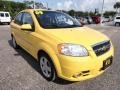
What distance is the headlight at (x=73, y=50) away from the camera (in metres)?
3.79

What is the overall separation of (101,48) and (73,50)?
26.6 inches

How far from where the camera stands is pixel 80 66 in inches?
147

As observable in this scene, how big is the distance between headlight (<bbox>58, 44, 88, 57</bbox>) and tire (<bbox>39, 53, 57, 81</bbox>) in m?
0.45

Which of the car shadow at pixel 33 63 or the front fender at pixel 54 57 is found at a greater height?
the front fender at pixel 54 57

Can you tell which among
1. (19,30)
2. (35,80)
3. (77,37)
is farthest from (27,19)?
(77,37)

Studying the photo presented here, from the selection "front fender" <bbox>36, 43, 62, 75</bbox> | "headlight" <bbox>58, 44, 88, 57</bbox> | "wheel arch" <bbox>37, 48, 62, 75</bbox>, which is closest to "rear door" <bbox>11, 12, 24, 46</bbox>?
"front fender" <bbox>36, 43, 62, 75</bbox>

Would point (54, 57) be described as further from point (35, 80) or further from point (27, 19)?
point (27, 19)

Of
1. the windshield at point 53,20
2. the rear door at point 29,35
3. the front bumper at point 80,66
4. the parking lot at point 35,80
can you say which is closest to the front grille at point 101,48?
the front bumper at point 80,66

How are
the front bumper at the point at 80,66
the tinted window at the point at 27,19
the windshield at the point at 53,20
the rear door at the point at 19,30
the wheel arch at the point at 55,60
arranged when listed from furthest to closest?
the rear door at the point at 19,30 < the tinted window at the point at 27,19 < the windshield at the point at 53,20 < the wheel arch at the point at 55,60 < the front bumper at the point at 80,66

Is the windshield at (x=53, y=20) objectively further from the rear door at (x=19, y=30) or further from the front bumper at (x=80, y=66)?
the front bumper at (x=80, y=66)

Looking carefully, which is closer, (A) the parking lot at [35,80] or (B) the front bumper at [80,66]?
(B) the front bumper at [80,66]

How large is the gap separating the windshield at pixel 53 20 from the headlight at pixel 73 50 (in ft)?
3.86

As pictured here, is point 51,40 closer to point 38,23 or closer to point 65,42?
point 65,42

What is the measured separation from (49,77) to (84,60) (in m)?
1.04
